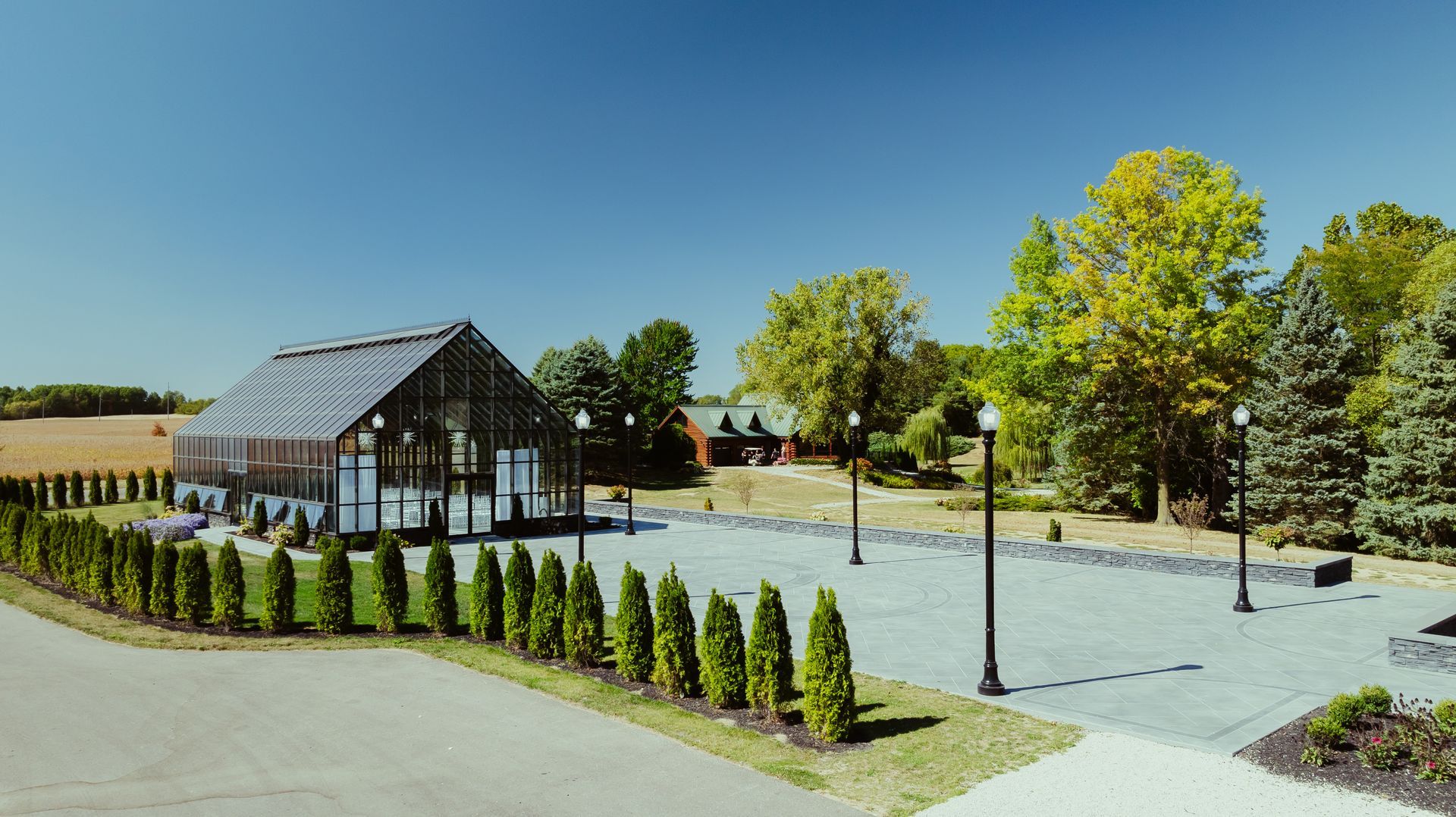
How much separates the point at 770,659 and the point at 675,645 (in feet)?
4.79

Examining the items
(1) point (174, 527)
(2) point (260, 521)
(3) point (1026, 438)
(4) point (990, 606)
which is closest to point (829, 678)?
(4) point (990, 606)

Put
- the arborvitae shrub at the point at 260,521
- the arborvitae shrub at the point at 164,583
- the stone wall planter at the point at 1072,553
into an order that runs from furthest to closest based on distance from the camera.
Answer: the arborvitae shrub at the point at 260,521
the stone wall planter at the point at 1072,553
the arborvitae shrub at the point at 164,583

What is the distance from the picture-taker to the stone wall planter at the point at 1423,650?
10.7 metres

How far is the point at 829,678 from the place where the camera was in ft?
26.7

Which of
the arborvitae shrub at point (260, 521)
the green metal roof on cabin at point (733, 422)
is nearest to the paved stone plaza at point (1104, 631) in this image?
the arborvitae shrub at point (260, 521)

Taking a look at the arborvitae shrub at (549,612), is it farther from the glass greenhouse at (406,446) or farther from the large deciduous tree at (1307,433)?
the large deciduous tree at (1307,433)

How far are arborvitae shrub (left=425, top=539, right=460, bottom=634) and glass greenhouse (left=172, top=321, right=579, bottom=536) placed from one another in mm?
10894

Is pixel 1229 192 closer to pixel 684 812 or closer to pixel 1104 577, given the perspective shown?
pixel 1104 577

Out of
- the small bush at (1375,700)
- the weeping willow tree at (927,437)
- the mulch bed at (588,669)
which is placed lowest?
the mulch bed at (588,669)

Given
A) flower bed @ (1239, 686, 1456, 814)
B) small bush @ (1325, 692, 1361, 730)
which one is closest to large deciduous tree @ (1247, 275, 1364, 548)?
flower bed @ (1239, 686, 1456, 814)

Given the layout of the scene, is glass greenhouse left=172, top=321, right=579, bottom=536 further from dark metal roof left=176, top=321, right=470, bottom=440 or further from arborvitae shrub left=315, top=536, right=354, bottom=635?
arborvitae shrub left=315, top=536, right=354, bottom=635

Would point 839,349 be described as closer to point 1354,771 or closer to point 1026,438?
point 1026,438

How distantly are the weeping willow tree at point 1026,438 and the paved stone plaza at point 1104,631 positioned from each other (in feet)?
49.7

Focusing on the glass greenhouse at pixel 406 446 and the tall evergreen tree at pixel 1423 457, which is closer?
the tall evergreen tree at pixel 1423 457
